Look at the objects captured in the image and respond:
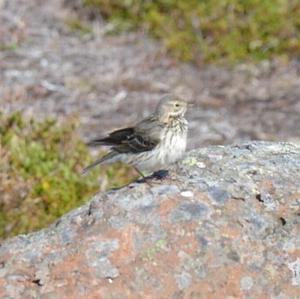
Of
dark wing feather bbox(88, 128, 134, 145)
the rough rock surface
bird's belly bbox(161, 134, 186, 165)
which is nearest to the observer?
the rough rock surface

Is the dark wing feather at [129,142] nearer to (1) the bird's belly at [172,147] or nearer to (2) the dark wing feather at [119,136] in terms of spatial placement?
(2) the dark wing feather at [119,136]

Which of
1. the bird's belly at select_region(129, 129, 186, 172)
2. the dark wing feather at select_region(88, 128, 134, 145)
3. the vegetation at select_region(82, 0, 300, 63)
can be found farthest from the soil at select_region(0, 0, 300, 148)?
the bird's belly at select_region(129, 129, 186, 172)

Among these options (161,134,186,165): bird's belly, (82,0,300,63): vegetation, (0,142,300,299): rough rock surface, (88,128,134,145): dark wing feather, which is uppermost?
(0,142,300,299): rough rock surface

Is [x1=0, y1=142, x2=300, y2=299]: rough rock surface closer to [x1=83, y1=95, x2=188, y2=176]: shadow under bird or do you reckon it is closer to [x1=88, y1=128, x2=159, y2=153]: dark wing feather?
[x1=83, y1=95, x2=188, y2=176]: shadow under bird

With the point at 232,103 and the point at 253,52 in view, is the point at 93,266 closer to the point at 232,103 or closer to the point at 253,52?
the point at 232,103

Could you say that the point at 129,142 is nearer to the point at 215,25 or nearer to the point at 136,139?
the point at 136,139

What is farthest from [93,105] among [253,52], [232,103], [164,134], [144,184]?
[144,184]

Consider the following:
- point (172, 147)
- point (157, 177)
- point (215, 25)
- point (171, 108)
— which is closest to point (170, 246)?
point (157, 177)

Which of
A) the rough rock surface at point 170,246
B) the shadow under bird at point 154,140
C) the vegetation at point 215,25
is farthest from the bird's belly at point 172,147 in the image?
the vegetation at point 215,25
